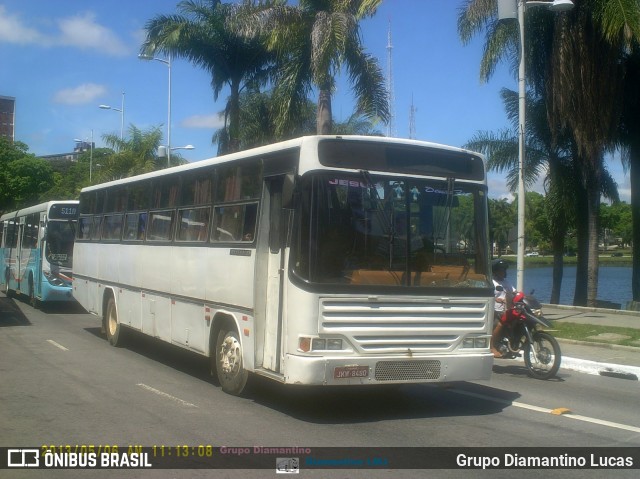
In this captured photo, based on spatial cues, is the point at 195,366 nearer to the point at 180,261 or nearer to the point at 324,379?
the point at 180,261

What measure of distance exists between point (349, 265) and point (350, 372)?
1.18 metres

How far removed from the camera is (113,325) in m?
15.4

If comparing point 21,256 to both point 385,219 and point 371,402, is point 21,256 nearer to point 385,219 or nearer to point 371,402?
point 371,402

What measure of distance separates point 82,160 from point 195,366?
→ 8908cm

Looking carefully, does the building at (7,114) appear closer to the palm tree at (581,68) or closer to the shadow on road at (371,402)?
the palm tree at (581,68)

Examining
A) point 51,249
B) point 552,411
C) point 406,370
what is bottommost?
point 552,411

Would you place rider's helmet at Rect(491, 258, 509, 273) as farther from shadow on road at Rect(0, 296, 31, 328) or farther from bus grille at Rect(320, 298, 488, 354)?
shadow on road at Rect(0, 296, 31, 328)

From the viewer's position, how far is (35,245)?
23297 millimetres

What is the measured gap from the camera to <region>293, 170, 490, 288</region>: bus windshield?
27.8 ft

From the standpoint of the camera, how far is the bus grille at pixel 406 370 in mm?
8539

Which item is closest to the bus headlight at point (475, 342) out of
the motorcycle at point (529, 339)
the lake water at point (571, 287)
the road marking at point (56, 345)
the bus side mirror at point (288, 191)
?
the motorcycle at point (529, 339)

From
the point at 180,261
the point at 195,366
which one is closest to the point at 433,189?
the point at 180,261

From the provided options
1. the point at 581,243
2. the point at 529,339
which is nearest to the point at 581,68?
the point at 581,243

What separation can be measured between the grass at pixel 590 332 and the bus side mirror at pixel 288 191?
9.76 metres
